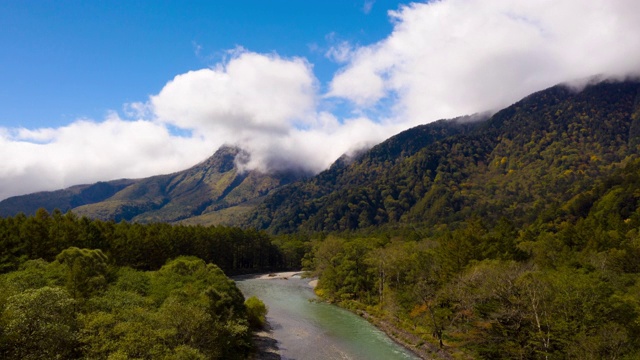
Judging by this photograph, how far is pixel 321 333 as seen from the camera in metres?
72.8

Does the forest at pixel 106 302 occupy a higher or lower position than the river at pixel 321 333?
higher

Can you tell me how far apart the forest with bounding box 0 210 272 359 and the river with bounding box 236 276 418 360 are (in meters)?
6.54

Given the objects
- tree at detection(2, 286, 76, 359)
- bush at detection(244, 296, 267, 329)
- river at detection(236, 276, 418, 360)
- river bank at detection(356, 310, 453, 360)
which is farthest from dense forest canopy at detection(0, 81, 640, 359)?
river at detection(236, 276, 418, 360)

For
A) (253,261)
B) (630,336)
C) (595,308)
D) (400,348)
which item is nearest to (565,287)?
(595,308)

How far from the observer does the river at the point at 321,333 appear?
61241 millimetres

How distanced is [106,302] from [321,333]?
42928 mm

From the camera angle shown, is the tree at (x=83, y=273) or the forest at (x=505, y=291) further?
the tree at (x=83, y=273)

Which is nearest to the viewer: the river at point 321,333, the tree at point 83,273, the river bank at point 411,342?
the tree at point 83,273

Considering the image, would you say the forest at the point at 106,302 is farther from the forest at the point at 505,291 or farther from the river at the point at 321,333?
the forest at the point at 505,291

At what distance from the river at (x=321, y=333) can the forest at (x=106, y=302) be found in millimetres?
6545

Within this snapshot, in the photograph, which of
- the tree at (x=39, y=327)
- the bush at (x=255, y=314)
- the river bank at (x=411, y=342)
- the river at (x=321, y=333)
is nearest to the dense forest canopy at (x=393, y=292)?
the tree at (x=39, y=327)

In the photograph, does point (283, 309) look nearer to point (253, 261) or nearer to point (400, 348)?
point (400, 348)

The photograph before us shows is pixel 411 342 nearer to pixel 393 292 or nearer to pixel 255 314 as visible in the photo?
pixel 393 292

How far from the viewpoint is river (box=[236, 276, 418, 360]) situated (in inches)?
2411
